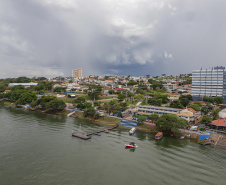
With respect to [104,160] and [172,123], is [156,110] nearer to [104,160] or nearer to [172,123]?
[172,123]

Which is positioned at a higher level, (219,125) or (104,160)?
(219,125)

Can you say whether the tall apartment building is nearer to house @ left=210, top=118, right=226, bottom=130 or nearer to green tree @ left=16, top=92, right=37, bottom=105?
house @ left=210, top=118, right=226, bottom=130

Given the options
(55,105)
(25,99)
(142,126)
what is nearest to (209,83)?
Answer: (142,126)

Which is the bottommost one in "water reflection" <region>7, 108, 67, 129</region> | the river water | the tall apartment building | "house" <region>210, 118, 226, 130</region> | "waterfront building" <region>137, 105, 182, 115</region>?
the river water

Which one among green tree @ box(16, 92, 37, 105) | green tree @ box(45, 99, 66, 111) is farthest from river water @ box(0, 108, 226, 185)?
green tree @ box(16, 92, 37, 105)

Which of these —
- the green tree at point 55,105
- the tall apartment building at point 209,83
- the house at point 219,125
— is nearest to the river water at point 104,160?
the house at point 219,125

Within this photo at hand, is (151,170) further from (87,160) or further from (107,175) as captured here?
(87,160)
